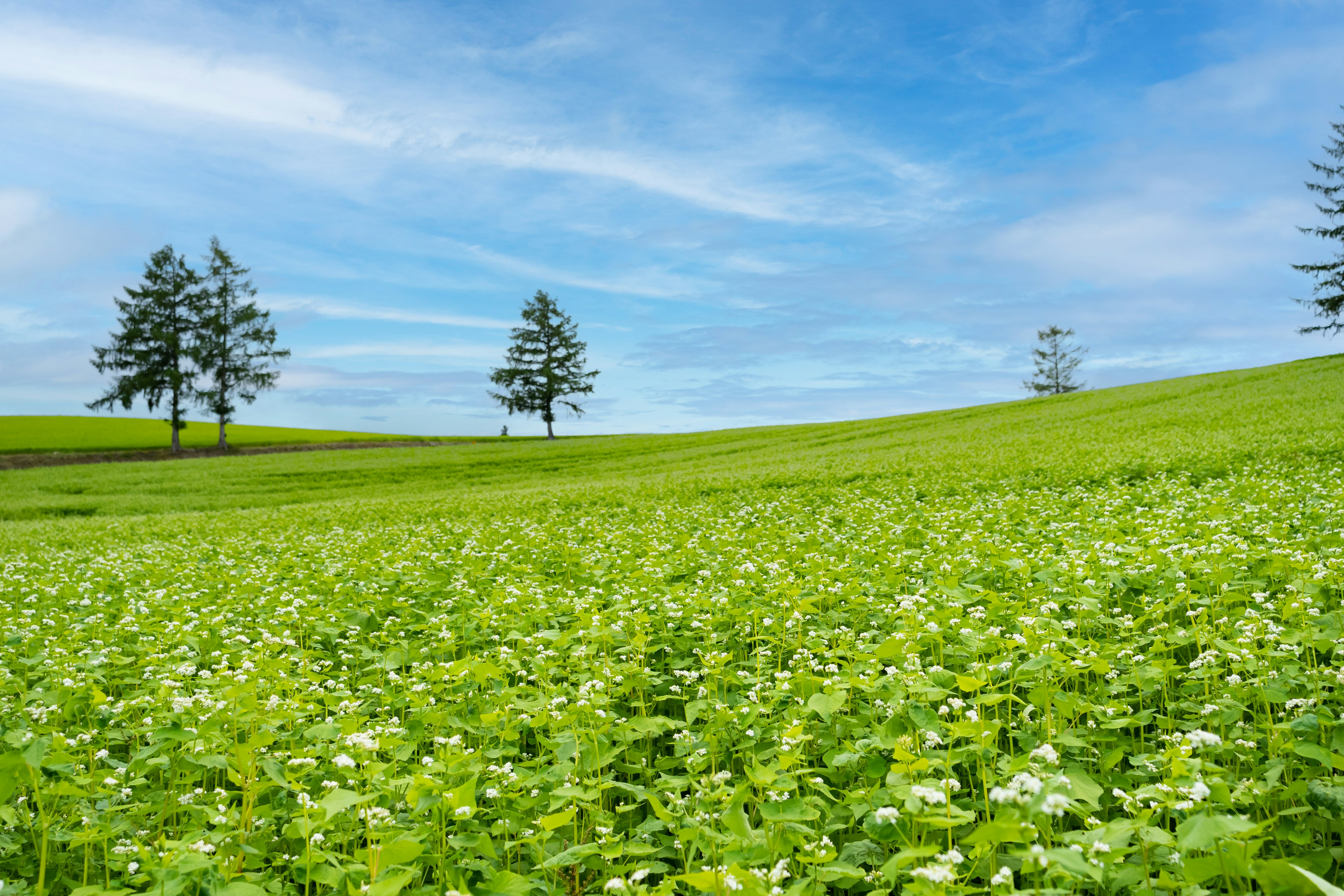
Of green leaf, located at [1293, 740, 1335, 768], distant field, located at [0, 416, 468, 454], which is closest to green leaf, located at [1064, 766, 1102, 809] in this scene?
green leaf, located at [1293, 740, 1335, 768]

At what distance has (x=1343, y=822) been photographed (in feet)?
12.5

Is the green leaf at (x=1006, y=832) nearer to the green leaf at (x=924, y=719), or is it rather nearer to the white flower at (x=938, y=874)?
the white flower at (x=938, y=874)

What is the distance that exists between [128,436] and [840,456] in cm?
6931

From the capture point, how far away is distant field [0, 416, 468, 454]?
6272 centimetres

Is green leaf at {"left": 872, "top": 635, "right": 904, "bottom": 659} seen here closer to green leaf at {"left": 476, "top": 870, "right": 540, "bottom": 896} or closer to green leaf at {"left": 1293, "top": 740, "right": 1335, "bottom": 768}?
green leaf at {"left": 1293, "top": 740, "right": 1335, "bottom": 768}

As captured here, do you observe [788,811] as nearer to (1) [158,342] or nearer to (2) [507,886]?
(2) [507,886]

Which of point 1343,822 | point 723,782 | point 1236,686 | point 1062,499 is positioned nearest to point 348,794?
point 723,782

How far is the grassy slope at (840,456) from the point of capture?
73.6 ft

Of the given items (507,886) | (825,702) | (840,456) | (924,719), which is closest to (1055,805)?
(924,719)

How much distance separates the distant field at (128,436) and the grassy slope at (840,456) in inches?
624

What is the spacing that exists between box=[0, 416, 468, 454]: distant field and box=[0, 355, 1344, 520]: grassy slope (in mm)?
15848

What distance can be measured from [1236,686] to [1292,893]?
306 centimetres

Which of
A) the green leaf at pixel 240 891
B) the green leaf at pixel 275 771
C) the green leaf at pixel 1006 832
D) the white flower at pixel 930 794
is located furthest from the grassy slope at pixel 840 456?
the green leaf at pixel 240 891

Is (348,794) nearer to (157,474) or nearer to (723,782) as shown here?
(723,782)
